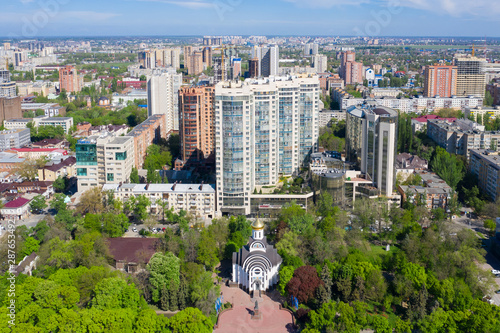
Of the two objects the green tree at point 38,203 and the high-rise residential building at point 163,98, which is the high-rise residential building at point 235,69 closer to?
the high-rise residential building at point 163,98

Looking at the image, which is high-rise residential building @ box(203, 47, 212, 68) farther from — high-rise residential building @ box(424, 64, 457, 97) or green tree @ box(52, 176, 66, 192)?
green tree @ box(52, 176, 66, 192)

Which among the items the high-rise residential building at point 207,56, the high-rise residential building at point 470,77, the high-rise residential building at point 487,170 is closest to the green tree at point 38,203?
the high-rise residential building at point 487,170

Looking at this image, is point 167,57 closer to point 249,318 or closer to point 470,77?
point 470,77

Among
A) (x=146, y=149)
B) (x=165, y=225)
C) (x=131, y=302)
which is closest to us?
(x=131, y=302)

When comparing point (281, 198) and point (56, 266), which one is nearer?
point (56, 266)

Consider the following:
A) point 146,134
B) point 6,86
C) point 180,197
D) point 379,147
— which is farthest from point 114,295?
point 6,86

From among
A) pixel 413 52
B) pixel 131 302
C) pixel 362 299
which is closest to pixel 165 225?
pixel 131 302

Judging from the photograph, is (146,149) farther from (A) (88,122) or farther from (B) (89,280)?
(B) (89,280)

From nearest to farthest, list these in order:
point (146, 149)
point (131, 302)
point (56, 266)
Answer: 1. point (131, 302)
2. point (56, 266)
3. point (146, 149)
